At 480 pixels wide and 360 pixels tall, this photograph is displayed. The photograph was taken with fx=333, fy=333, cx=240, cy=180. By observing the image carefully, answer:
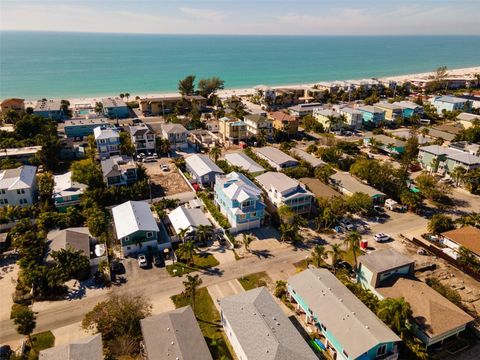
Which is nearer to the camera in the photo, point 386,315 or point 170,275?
point 386,315

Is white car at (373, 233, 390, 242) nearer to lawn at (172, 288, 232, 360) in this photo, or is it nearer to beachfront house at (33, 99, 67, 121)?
lawn at (172, 288, 232, 360)

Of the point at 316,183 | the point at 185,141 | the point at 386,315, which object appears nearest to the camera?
the point at 386,315

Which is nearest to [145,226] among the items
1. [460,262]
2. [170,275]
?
[170,275]

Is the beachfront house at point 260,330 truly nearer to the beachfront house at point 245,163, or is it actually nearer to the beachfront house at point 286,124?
the beachfront house at point 245,163

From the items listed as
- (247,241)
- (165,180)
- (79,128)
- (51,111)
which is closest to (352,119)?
(165,180)

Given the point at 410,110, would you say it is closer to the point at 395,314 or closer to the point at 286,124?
the point at 286,124

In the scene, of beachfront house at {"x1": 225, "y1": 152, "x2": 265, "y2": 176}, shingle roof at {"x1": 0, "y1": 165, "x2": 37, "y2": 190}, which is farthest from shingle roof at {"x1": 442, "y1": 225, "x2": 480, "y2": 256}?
shingle roof at {"x1": 0, "y1": 165, "x2": 37, "y2": 190}

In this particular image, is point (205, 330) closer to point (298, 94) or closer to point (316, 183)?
point (316, 183)
